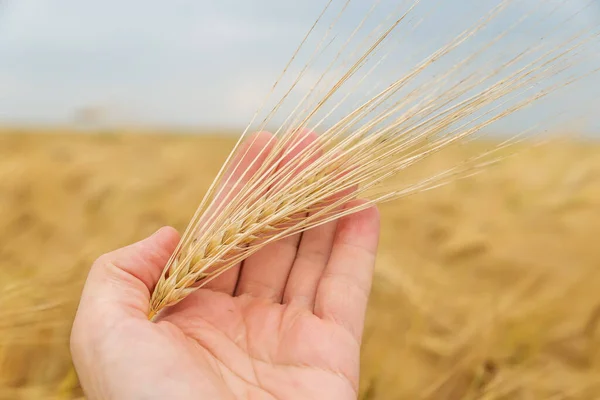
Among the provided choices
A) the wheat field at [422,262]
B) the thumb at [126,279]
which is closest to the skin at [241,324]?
the thumb at [126,279]

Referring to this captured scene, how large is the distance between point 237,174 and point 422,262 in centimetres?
57

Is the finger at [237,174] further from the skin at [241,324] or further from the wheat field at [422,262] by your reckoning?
the wheat field at [422,262]

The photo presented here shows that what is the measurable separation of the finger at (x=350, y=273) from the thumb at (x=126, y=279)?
0.32m

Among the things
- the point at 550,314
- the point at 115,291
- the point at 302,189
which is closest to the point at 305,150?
the point at 302,189

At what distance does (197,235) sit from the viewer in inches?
44.1

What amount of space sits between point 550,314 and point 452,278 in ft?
0.79

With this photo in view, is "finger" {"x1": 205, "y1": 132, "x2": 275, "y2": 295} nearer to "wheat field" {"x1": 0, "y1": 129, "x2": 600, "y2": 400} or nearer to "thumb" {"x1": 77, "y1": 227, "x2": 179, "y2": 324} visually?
"thumb" {"x1": 77, "y1": 227, "x2": 179, "y2": 324}

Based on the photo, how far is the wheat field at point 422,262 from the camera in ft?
4.43

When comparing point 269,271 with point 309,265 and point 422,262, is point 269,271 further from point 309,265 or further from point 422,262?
point 422,262

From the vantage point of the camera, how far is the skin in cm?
98

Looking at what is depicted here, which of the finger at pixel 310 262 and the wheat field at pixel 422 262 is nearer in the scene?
the finger at pixel 310 262

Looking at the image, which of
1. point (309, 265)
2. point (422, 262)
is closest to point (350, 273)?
point (309, 265)

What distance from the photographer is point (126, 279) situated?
3.62ft

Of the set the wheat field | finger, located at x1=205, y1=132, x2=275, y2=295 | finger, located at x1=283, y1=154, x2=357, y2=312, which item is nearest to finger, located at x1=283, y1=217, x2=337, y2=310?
finger, located at x1=283, y1=154, x2=357, y2=312
